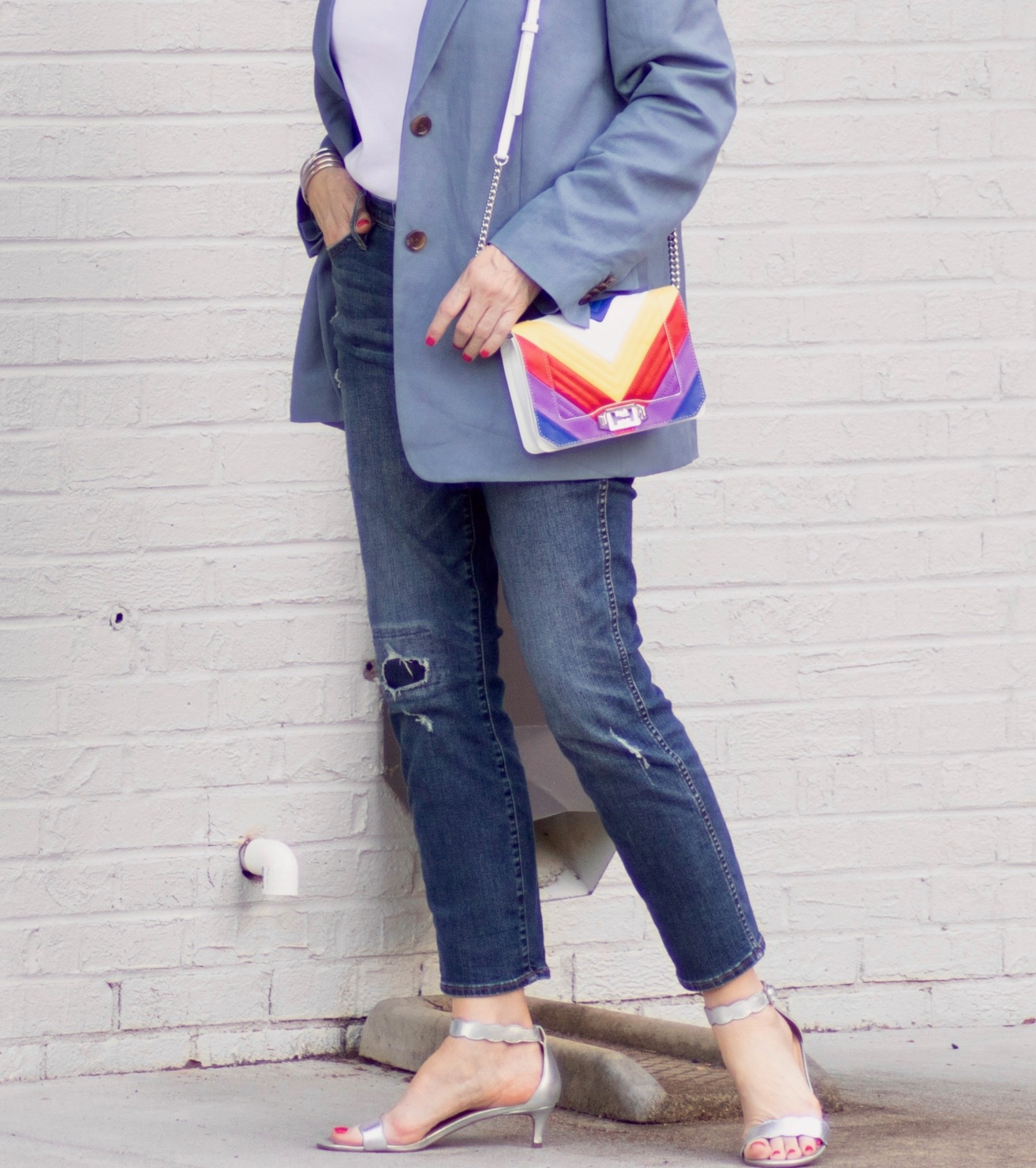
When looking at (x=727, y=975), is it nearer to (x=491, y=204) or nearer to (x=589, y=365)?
(x=589, y=365)

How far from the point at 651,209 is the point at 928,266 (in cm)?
89

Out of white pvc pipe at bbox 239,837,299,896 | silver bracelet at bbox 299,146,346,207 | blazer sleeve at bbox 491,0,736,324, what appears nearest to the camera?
blazer sleeve at bbox 491,0,736,324

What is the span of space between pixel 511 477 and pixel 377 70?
1.64ft

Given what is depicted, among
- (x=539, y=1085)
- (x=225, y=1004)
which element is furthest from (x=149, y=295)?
(x=539, y=1085)

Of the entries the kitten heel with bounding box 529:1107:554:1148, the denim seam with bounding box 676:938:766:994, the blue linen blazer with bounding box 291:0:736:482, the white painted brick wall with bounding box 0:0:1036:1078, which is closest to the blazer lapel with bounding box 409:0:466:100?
the blue linen blazer with bounding box 291:0:736:482

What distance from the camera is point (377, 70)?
1668 mm

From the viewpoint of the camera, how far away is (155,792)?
2178 mm

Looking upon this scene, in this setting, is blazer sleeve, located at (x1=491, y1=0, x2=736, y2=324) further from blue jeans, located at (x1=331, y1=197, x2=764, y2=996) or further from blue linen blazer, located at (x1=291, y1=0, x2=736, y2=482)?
blue jeans, located at (x1=331, y1=197, x2=764, y2=996)

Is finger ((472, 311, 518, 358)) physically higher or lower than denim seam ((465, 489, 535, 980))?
higher

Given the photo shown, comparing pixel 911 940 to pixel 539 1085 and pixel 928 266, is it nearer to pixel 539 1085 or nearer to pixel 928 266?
pixel 539 1085

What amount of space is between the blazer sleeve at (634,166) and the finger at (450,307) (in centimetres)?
6

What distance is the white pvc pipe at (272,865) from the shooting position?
210cm

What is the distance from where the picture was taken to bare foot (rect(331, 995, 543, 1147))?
1.68 m

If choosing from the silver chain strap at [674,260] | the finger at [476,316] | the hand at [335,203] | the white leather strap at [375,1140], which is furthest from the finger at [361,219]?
the white leather strap at [375,1140]
